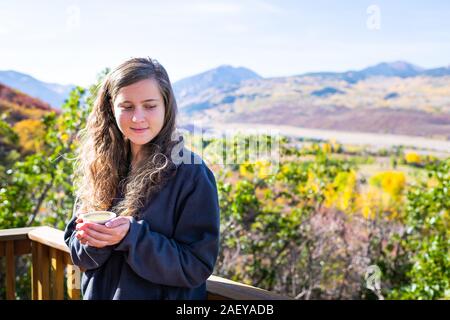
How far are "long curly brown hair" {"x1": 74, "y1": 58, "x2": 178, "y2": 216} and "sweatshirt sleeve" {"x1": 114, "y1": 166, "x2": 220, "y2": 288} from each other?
9cm

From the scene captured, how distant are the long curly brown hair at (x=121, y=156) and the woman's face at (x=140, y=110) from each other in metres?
0.02

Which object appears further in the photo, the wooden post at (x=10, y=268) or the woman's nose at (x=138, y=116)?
the wooden post at (x=10, y=268)

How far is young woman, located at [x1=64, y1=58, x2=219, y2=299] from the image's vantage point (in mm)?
1178

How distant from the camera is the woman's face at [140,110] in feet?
4.15

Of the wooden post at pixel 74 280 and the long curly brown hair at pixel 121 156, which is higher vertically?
the long curly brown hair at pixel 121 156

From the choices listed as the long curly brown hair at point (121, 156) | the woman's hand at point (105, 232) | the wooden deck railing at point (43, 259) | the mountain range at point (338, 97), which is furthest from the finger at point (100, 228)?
the mountain range at point (338, 97)

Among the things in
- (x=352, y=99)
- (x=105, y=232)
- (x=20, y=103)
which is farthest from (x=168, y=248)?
(x=20, y=103)

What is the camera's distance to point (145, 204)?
4.15 feet

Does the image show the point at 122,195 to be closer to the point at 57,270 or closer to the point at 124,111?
the point at 124,111

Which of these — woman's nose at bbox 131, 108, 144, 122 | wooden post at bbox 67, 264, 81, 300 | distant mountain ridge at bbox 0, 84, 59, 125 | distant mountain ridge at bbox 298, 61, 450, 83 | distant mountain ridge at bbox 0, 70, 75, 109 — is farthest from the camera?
distant mountain ridge at bbox 0, 84, 59, 125

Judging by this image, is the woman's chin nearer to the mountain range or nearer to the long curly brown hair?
the long curly brown hair

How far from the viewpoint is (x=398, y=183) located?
181 inches

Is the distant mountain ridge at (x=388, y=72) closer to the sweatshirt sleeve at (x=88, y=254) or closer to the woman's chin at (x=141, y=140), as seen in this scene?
the woman's chin at (x=141, y=140)

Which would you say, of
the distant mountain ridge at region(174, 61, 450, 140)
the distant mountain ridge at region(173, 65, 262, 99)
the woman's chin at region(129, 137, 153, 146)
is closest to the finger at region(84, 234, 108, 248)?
the woman's chin at region(129, 137, 153, 146)
